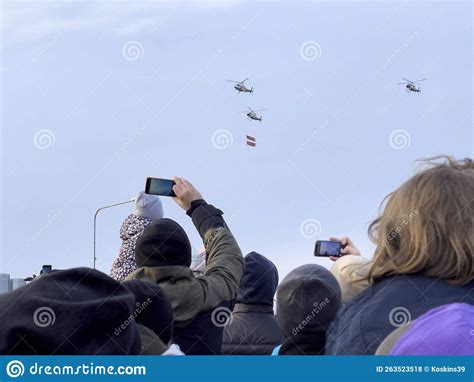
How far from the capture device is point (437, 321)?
2.49 metres

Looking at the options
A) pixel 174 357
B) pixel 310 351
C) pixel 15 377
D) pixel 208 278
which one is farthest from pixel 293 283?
pixel 15 377

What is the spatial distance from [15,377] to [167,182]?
9.46 feet

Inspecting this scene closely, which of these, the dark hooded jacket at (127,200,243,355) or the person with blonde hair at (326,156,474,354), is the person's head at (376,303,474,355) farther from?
the dark hooded jacket at (127,200,243,355)

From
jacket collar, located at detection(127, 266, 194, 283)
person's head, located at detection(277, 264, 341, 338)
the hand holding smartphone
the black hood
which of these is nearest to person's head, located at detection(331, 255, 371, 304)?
person's head, located at detection(277, 264, 341, 338)

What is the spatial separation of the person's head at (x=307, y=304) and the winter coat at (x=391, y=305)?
1.43 m

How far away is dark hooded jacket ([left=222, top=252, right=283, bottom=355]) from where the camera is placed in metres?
7.41

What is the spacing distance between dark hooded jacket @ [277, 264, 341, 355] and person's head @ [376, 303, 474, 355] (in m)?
2.32

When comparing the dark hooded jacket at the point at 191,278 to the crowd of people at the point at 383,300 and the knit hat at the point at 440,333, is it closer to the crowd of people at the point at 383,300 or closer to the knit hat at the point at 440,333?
the crowd of people at the point at 383,300

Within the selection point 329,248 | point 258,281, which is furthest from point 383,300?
point 258,281

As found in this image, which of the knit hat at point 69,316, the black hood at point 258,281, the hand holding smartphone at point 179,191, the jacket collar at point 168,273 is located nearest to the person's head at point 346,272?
the jacket collar at point 168,273

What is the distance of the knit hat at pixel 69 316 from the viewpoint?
3.05 metres

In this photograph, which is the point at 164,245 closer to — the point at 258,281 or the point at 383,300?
the point at 258,281

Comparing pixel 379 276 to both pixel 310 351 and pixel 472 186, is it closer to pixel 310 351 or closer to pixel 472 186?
pixel 472 186

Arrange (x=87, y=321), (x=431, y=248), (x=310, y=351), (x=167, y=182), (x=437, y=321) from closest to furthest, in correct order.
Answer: (x=437, y=321), (x=87, y=321), (x=431, y=248), (x=310, y=351), (x=167, y=182)
